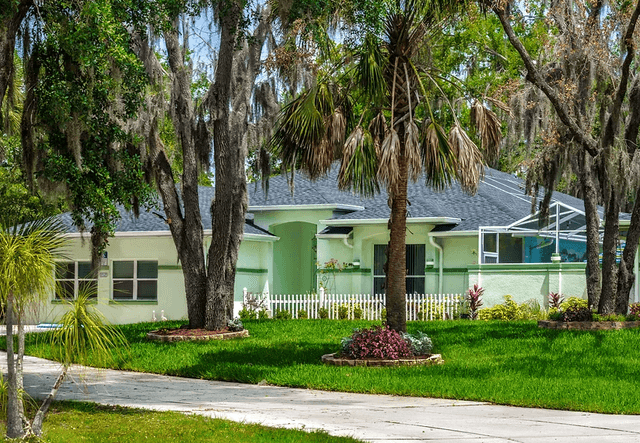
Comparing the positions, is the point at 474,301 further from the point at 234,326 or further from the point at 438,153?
the point at 438,153

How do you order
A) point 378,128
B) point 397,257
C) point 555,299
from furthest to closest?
point 555,299
point 378,128
point 397,257

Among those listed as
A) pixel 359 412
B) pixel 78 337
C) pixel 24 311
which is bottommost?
pixel 359 412

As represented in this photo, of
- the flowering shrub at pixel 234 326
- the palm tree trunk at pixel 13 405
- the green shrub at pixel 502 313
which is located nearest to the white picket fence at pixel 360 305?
the green shrub at pixel 502 313

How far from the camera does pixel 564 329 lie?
66.6 ft

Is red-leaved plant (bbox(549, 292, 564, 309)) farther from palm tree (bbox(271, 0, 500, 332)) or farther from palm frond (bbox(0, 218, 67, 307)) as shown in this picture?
palm frond (bbox(0, 218, 67, 307))

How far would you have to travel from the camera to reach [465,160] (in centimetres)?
1562

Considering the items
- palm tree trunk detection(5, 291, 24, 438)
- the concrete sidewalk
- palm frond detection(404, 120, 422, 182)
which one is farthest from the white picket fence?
palm tree trunk detection(5, 291, 24, 438)

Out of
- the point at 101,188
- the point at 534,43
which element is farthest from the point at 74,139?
the point at 534,43

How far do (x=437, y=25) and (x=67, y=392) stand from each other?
30.8 feet

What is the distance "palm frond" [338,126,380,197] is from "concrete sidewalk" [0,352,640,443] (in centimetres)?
375

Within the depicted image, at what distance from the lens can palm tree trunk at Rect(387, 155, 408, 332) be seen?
1683 cm

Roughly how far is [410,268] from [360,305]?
367cm

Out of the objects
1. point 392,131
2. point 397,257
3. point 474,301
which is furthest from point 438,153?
point 474,301

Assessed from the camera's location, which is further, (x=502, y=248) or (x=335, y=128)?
(x=502, y=248)
